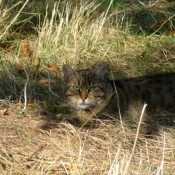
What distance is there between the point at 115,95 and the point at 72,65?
4.76 feet

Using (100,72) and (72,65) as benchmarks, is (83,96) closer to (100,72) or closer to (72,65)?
(100,72)

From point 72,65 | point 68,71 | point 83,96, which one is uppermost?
point 68,71

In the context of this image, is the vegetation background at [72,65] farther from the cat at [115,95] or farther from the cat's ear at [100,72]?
the cat's ear at [100,72]

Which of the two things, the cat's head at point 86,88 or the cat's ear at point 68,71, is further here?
the cat's ear at point 68,71

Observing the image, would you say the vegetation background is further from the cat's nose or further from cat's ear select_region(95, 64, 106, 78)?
cat's ear select_region(95, 64, 106, 78)

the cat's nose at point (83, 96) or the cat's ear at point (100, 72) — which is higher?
the cat's ear at point (100, 72)

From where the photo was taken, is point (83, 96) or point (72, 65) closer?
point (83, 96)

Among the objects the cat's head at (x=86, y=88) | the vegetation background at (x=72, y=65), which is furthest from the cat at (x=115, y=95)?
the vegetation background at (x=72, y=65)

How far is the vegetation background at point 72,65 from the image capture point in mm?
4586

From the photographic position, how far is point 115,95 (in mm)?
5801

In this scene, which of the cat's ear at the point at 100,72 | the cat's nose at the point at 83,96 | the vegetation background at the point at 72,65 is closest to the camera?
the vegetation background at the point at 72,65

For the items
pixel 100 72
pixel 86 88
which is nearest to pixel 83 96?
pixel 86 88

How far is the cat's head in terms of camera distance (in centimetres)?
555

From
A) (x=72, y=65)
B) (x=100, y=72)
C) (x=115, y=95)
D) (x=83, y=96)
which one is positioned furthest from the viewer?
(x=72, y=65)
